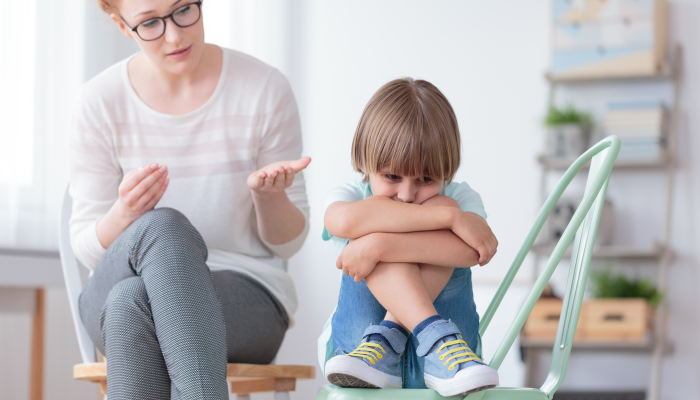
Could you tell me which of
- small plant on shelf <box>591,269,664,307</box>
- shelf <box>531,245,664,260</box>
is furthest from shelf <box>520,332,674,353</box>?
shelf <box>531,245,664,260</box>

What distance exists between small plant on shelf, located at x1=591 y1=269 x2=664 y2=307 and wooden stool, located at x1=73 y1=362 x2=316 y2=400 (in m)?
1.69

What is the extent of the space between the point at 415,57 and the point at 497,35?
375 millimetres

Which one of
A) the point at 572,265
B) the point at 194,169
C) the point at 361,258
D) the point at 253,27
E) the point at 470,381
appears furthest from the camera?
the point at 253,27

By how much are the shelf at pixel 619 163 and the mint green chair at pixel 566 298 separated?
171cm

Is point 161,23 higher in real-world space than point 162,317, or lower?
higher

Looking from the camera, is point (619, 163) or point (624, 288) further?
point (619, 163)

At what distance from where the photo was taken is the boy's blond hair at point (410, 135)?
887 millimetres

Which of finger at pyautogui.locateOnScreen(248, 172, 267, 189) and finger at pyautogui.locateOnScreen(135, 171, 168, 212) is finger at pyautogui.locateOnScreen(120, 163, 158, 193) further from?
finger at pyautogui.locateOnScreen(248, 172, 267, 189)

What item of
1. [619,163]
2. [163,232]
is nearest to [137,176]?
[163,232]

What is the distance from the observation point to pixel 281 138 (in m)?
1.34

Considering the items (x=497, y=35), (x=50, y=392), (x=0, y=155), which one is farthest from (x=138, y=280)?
(x=497, y=35)

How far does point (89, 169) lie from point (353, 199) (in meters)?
0.59

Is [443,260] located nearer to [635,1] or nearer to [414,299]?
[414,299]

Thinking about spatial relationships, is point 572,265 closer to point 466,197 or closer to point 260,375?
point 466,197
